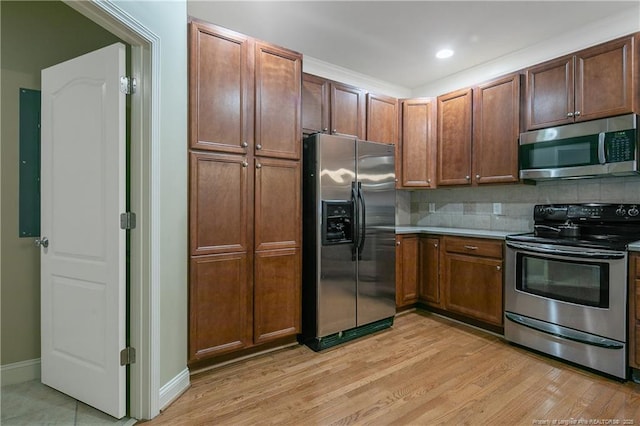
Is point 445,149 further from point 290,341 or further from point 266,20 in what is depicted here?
point 290,341

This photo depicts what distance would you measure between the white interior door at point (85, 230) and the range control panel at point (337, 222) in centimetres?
151

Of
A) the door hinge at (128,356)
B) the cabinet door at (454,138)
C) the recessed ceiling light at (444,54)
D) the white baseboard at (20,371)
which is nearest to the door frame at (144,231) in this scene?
the door hinge at (128,356)

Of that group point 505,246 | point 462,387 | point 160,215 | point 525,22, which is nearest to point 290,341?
point 462,387

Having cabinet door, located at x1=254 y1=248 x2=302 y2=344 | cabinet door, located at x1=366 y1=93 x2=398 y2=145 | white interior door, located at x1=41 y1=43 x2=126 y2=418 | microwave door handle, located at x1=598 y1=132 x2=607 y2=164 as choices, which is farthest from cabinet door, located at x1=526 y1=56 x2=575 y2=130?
white interior door, located at x1=41 y1=43 x2=126 y2=418

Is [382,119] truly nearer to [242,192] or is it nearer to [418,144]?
[418,144]

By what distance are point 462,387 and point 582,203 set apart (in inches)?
A: 80.5

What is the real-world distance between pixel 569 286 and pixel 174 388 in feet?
9.75

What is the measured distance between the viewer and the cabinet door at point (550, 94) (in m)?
2.82

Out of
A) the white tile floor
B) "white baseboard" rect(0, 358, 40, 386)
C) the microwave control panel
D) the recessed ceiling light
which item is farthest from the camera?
the recessed ceiling light

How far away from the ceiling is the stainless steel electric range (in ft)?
5.29

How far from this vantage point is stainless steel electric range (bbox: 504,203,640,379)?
2.33 metres

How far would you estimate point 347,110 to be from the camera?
140 inches

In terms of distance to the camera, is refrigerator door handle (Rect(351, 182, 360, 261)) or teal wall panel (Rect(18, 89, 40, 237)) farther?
refrigerator door handle (Rect(351, 182, 360, 261))

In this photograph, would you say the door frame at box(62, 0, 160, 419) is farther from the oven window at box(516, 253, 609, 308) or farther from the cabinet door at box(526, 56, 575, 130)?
the cabinet door at box(526, 56, 575, 130)
